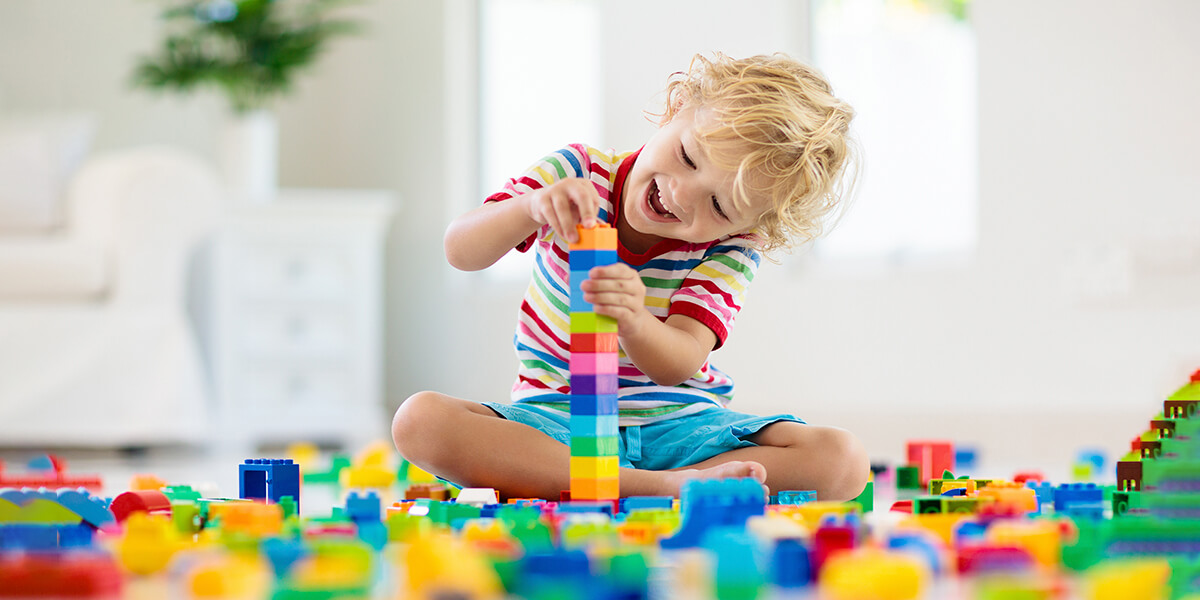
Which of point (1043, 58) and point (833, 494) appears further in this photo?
point (1043, 58)

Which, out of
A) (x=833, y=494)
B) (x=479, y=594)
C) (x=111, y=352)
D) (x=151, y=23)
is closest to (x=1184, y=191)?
(x=833, y=494)

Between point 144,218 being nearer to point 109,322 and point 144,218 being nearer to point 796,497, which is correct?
point 109,322

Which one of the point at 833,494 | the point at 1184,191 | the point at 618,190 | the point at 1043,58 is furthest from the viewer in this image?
the point at 1043,58

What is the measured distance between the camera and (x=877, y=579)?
52 cm

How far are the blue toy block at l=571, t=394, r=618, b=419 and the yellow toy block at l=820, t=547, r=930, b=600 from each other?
1.25 feet

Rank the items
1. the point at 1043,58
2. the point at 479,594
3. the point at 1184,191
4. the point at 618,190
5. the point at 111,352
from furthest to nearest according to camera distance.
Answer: the point at 111,352
the point at 1043,58
the point at 1184,191
the point at 618,190
the point at 479,594

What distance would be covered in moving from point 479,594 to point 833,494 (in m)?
0.63

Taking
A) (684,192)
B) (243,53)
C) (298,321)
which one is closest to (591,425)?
(684,192)

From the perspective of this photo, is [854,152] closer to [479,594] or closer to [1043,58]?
[479,594]

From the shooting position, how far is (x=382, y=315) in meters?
3.64

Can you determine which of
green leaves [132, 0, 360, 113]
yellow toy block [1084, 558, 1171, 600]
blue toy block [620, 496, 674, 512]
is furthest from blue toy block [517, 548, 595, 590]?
green leaves [132, 0, 360, 113]

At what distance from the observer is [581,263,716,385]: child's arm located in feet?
3.00

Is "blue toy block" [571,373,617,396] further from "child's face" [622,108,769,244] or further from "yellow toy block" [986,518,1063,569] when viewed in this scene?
"yellow toy block" [986,518,1063,569]

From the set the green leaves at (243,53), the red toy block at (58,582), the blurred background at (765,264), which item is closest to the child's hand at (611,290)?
the red toy block at (58,582)
